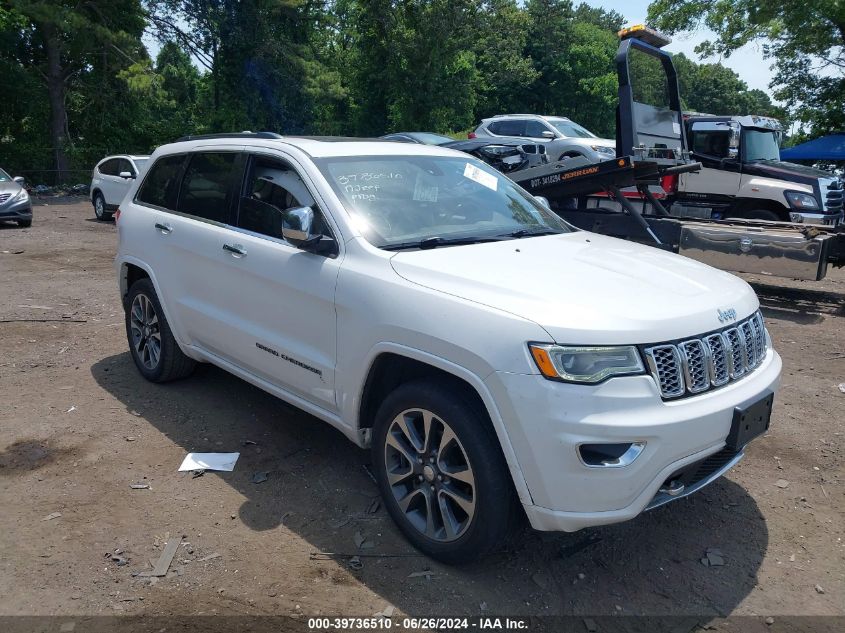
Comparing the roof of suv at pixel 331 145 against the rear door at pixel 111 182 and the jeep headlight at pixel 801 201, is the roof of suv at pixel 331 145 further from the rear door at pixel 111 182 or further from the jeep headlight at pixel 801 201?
the rear door at pixel 111 182

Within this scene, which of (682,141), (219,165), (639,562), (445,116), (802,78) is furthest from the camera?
(445,116)

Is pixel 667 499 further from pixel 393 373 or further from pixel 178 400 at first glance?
pixel 178 400

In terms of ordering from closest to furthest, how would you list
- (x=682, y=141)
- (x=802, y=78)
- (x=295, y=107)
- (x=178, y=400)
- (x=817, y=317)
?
(x=178, y=400) → (x=817, y=317) → (x=682, y=141) → (x=802, y=78) → (x=295, y=107)

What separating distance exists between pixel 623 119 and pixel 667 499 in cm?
675

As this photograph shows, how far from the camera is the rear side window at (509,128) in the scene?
1856 centimetres

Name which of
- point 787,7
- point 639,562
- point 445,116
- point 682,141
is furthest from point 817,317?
point 445,116

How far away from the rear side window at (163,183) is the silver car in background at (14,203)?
469 inches

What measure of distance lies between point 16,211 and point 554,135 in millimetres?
12354

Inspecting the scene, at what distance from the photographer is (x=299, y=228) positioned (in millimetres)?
3629

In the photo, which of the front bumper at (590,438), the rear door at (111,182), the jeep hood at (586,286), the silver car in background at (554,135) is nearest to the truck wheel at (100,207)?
the rear door at (111,182)

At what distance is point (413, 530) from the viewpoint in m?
3.37

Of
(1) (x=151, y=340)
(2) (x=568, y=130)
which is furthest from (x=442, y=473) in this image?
(2) (x=568, y=130)

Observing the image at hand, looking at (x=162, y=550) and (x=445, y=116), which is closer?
(x=162, y=550)

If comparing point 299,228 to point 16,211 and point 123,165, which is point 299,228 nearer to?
point 16,211
